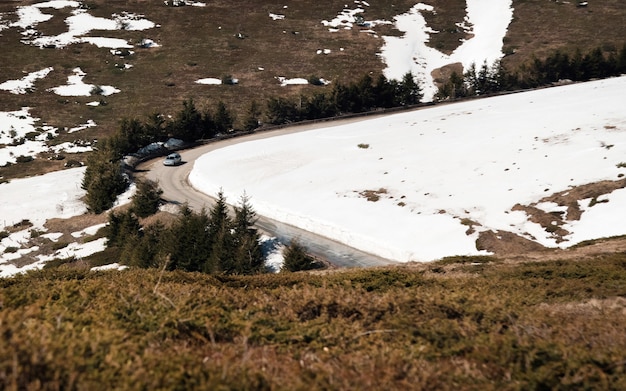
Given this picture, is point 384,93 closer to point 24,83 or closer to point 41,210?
point 41,210

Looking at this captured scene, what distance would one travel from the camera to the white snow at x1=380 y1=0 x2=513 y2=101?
109588 millimetres

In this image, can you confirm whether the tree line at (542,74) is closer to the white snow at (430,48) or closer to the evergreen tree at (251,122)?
the white snow at (430,48)

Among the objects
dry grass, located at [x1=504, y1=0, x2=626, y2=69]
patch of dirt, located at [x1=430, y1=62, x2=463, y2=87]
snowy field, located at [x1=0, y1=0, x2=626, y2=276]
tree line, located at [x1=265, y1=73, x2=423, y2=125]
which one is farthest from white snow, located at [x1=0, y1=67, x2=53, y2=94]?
dry grass, located at [x1=504, y1=0, x2=626, y2=69]

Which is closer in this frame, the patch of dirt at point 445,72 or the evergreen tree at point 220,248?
the evergreen tree at point 220,248

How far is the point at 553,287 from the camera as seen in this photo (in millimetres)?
14312

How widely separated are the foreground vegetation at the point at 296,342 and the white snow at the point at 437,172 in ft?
73.8

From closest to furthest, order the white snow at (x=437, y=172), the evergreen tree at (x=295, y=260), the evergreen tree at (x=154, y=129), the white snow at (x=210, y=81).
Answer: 1. the evergreen tree at (x=295, y=260)
2. the white snow at (x=437, y=172)
3. the evergreen tree at (x=154, y=129)
4. the white snow at (x=210, y=81)

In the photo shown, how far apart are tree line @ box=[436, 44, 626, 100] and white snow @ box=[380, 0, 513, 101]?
813 cm

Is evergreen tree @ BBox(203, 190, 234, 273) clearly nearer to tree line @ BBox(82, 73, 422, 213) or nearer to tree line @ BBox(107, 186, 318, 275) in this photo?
→ tree line @ BBox(107, 186, 318, 275)

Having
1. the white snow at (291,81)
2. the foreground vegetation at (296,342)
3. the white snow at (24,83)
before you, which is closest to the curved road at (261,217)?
the foreground vegetation at (296,342)

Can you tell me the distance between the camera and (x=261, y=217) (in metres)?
42.4

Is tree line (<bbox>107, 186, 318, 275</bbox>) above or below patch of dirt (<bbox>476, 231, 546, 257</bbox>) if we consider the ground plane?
above

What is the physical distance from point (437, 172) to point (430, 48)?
8588 cm

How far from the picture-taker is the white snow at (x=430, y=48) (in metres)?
110
